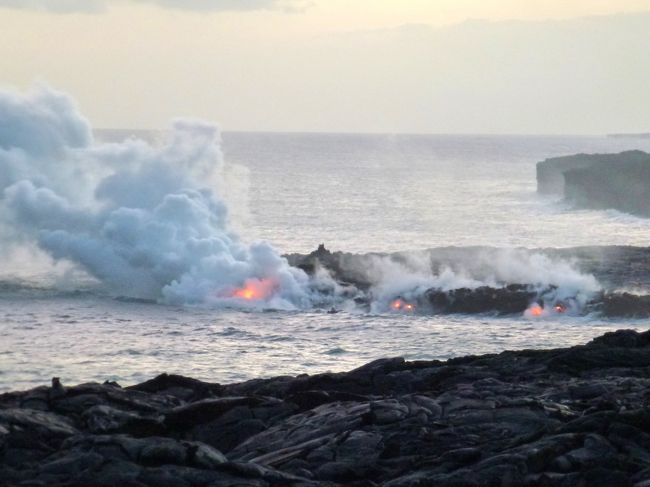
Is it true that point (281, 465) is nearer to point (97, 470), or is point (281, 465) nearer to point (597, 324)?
point (97, 470)

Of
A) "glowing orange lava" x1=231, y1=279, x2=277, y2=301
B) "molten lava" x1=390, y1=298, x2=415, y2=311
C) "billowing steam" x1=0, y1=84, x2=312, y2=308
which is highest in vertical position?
"billowing steam" x1=0, y1=84, x2=312, y2=308

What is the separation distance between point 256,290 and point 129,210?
31.7 feet

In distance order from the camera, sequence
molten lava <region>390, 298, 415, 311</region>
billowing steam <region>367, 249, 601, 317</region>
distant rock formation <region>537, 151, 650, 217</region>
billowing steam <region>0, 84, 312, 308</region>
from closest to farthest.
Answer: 1. billowing steam <region>367, 249, 601, 317</region>
2. molten lava <region>390, 298, 415, 311</region>
3. billowing steam <region>0, 84, 312, 308</region>
4. distant rock formation <region>537, 151, 650, 217</region>

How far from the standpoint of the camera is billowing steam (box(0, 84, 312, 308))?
203 ft

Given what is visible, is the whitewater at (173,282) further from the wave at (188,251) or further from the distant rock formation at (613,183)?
the distant rock formation at (613,183)

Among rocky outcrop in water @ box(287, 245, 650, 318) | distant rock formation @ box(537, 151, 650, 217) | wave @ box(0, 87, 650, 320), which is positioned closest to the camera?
rocky outcrop in water @ box(287, 245, 650, 318)

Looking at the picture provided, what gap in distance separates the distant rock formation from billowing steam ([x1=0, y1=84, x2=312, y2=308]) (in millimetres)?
72218

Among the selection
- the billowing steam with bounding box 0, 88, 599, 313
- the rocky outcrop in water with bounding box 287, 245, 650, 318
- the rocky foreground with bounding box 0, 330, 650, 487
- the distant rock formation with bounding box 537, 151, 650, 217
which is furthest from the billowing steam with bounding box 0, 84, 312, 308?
the distant rock formation with bounding box 537, 151, 650, 217

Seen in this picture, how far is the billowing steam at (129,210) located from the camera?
203ft

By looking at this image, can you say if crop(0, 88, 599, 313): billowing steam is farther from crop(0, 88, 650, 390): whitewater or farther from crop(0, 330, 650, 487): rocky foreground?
crop(0, 330, 650, 487): rocky foreground

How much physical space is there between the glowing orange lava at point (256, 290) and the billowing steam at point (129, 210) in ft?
A: 0.18

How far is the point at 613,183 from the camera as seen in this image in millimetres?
138000

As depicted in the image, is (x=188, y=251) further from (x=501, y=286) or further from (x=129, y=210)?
(x=501, y=286)

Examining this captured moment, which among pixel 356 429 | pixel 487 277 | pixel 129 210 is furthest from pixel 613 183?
pixel 356 429
